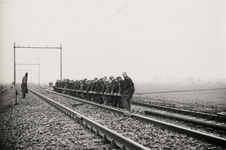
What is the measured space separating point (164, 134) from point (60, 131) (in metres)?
3.10

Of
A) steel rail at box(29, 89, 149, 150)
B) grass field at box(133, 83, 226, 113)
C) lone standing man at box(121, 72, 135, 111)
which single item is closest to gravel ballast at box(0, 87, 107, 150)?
steel rail at box(29, 89, 149, 150)

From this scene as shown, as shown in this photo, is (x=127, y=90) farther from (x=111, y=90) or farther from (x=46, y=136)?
(x=46, y=136)

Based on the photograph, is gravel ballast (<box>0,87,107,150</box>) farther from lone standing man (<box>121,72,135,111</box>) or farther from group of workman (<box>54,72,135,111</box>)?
group of workman (<box>54,72,135,111</box>)

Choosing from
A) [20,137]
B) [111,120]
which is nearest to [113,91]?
[111,120]

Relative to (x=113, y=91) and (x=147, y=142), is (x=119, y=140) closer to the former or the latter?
(x=147, y=142)

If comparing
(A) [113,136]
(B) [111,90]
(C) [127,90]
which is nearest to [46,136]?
(A) [113,136]

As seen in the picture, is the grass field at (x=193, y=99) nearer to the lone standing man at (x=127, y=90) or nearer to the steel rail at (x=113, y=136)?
the lone standing man at (x=127, y=90)

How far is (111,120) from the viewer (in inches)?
Result: 311

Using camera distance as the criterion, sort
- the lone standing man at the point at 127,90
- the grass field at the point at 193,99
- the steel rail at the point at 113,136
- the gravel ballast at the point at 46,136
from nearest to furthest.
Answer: the steel rail at the point at 113,136, the gravel ballast at the point at 46,136, the lone standing man at the point at 127,90, the grass field at the point at 193,99

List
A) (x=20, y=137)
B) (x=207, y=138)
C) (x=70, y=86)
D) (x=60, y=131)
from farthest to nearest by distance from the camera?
(x=70, y=86)
(x=60, y=131)
(x=20, y=137)
(x=207, y=138)

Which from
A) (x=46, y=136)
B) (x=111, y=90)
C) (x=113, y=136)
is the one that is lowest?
(x=46, y=136)

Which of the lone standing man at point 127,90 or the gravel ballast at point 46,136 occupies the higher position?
the lone standing man at point 127,90

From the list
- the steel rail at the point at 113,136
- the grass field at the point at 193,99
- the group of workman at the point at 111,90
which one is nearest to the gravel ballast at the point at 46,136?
the steel rail at the point at 113,136

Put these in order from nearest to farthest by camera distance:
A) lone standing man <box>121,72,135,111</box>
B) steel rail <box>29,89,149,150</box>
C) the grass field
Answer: steel rail <box>29,89,149,150</box>
lone standing man <box>121,72,135,111</box>
the grass field
